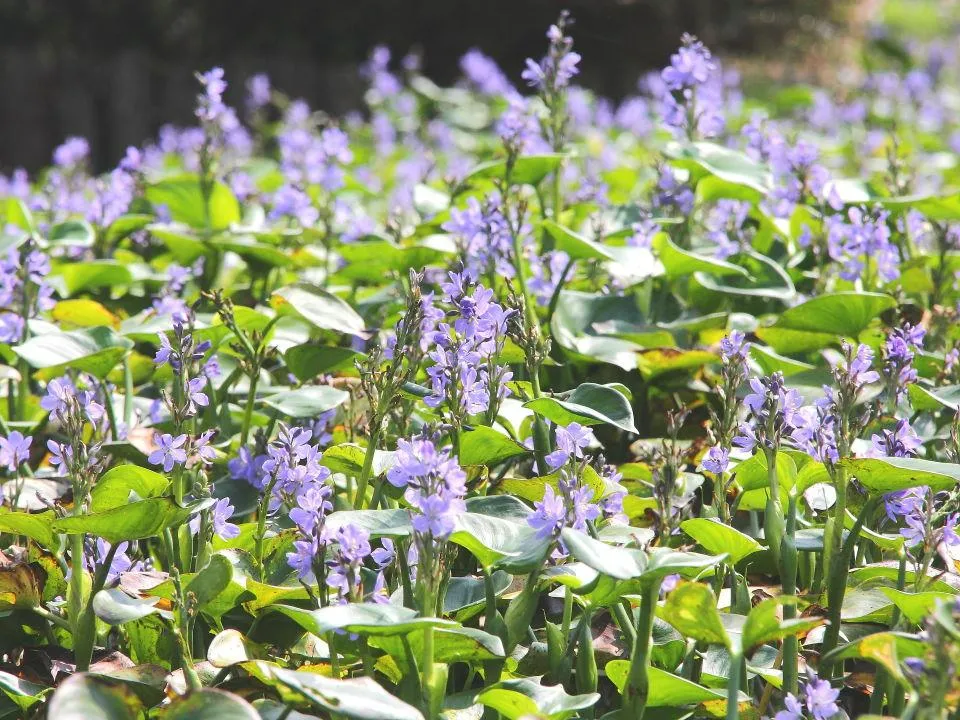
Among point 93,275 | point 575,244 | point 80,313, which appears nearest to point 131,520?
point 575,244

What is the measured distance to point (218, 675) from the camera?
1.70 metres

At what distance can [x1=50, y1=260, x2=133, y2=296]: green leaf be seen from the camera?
10.0 ft

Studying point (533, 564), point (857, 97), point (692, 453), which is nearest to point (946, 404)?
point (692, 453)

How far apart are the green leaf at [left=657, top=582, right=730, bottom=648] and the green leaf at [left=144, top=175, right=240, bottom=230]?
2241 millimetres

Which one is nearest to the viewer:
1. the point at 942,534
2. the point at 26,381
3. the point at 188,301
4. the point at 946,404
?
the point at 942,534

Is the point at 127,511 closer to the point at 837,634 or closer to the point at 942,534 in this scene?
the point at 837,634

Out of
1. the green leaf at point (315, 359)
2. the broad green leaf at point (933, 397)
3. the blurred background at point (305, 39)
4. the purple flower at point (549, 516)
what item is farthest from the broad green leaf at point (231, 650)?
the blurred background at point (305, 39)

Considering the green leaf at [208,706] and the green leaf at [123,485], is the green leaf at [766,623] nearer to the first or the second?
the green leaf at [208,706]

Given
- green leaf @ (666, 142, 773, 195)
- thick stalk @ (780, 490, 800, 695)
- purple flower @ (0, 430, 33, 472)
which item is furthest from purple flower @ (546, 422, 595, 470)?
green leaf @ (666, 142, 773, 195)

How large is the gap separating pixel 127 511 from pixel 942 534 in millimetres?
1187

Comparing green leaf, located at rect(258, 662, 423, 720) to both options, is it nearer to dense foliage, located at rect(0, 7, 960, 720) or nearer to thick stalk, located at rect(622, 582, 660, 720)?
dense foliage, located at rect(0, 7, 960, 720)

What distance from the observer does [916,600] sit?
1663 millimetres

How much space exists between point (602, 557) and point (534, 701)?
214 millimetres

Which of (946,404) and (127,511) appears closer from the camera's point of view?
(127,511)
